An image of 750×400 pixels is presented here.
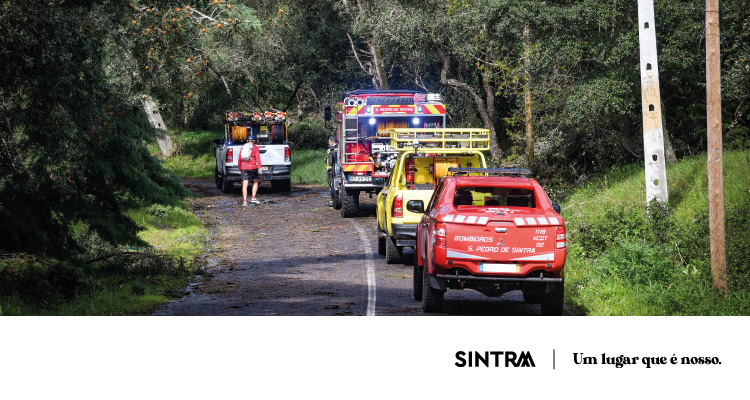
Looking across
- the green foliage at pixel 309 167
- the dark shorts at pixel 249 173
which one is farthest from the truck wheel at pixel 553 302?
the green foliage at pixel 309 167

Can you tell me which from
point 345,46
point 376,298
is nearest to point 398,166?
point 376,298

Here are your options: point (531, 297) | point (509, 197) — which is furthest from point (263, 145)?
point (509, 197)

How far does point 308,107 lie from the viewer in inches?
1941

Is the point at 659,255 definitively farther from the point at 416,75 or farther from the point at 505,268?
the point at 416,75

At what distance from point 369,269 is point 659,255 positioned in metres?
4.51

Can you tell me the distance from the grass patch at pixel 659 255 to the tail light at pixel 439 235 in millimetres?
2389

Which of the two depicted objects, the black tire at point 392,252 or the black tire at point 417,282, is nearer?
the black tire at point 417,282

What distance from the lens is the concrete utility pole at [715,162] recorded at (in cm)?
1179

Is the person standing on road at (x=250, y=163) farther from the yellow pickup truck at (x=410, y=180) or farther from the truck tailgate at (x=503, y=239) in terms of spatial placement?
the truck tailgate at (x=503, y=239)

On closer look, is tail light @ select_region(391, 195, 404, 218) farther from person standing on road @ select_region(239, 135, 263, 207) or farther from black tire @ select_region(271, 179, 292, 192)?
black tire @ select_region(271, 179, 292, 192)

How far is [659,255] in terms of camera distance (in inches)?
518

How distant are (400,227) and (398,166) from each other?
66.1 inches

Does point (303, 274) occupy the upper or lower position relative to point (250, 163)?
lower

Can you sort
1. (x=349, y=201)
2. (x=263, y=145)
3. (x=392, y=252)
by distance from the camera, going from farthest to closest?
(x=263, y=145) < (x=349, y=201) < (x=392, y=252)
